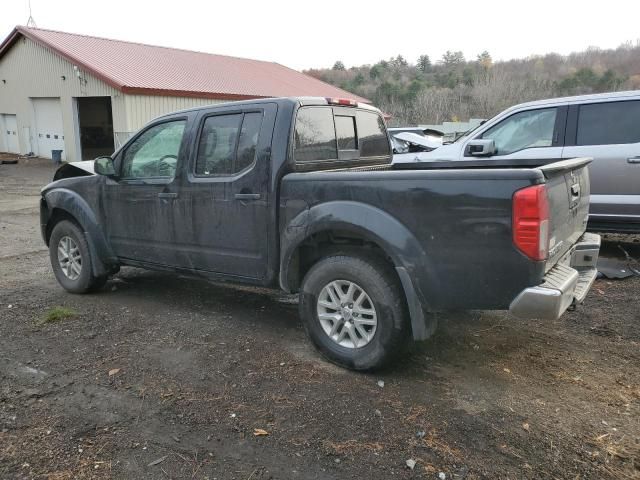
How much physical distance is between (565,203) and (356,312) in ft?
5.15

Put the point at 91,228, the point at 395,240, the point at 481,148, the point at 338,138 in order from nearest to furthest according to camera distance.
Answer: the point at 395,240 → the point at 338,138 → the point at 91,228 → the point at 481,148

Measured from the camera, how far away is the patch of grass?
4934 mm

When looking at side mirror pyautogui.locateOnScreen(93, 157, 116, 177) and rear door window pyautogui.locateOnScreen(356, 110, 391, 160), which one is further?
side mirror pyautogui.locateOnScreen(93, 157, 116, 177)

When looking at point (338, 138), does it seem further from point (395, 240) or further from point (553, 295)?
point (553, 295)

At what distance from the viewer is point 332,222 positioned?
3.79 meters

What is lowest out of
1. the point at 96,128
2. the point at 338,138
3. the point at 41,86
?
the point at 338,138

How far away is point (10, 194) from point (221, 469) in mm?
15291

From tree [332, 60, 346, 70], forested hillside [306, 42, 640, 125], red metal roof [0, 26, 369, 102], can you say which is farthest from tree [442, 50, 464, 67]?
red metal roof [0, 26, 369, 102]

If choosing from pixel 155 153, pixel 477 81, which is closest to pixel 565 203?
pixel 155 153

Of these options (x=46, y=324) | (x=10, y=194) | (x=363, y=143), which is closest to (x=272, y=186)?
(x=363, y=143)

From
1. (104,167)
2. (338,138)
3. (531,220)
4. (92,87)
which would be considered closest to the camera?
(531,220)

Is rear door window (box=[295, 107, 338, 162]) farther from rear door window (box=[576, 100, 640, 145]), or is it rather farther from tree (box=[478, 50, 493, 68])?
tree (box=[478, 50, 493, 68])

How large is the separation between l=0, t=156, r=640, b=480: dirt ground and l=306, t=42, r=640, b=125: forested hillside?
33408 mm

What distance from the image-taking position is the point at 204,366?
400 centimetres
